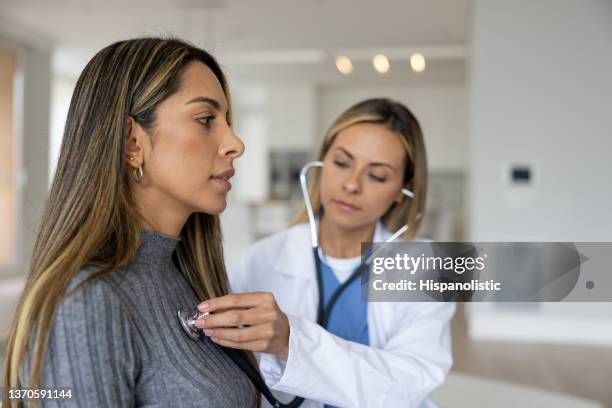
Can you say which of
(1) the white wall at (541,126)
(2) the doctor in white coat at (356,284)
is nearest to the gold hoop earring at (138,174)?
(2) the doctor in white coat at (356,284)

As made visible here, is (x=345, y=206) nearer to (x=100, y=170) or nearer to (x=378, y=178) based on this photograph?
(x=378, y=178)

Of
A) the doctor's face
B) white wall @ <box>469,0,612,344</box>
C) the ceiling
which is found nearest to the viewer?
the doctor's face

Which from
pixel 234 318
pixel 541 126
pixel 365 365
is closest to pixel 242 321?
pixel 234 318

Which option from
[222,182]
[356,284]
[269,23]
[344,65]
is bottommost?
[356,284]

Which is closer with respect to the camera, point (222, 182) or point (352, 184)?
point (222, 182)

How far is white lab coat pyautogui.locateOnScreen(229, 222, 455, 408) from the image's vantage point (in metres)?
0.84

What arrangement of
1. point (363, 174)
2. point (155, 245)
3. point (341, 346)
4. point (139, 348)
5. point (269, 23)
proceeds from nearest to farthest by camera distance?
point (139, 348) < point (155, 245) < point (341, 346) < point (363, 174) < point (269, 23)

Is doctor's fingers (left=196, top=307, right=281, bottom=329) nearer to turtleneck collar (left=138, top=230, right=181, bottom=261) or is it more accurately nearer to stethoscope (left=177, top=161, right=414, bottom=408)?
stethoscope (left=177, top=161, right=414, bottom=408)

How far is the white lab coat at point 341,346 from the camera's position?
0.84 metres

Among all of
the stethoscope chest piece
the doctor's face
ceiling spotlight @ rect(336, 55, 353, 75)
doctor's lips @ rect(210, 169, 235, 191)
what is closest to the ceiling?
ceiling spotlight @ rect(336, 55, 353, 75)

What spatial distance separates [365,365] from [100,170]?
47 centimetres

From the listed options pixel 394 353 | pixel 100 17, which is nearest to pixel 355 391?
pixel 394 353

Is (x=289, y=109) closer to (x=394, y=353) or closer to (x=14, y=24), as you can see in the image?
(x=14, y=24)

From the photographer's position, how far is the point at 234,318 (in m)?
0.67
